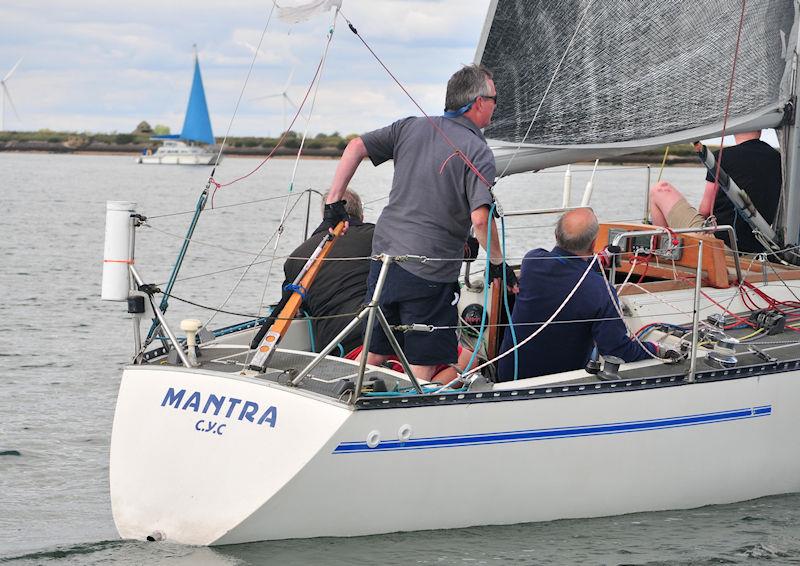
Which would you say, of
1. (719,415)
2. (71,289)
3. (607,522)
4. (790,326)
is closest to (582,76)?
(790,326)

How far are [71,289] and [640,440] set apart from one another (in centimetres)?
1147

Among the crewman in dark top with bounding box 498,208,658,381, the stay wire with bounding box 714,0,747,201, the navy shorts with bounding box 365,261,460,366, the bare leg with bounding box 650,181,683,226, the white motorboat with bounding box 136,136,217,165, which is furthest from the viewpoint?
the white motorboat with bounding box 136,136,217,165

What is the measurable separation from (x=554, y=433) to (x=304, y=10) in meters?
2.30

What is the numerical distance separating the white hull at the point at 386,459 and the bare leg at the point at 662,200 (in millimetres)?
1698

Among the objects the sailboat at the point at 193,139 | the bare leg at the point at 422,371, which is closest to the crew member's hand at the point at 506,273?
the bare leg at the point at 422,371

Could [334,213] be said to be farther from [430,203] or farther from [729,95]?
[729,95]

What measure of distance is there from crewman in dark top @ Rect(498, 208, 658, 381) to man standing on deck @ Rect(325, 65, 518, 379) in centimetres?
27

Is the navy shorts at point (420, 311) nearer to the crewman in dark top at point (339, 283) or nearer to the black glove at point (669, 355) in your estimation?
the crewman in dark top at point (339, 283)

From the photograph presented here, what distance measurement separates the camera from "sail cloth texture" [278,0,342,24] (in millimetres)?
5078

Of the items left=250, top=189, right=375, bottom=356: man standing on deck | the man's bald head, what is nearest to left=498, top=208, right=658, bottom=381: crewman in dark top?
the man's bald head

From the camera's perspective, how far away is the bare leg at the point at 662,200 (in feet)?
21.7

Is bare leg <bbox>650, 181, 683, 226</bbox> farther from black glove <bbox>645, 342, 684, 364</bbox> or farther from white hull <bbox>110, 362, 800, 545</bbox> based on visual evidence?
white hull <bbox>110, 362, 800, 545</bbox>

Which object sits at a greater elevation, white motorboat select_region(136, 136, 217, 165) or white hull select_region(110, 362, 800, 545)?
white motorboat select_region(136, 136, 217, 165)

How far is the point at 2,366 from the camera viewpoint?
959cm
